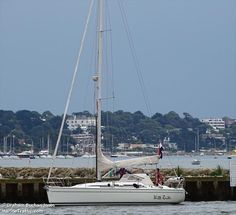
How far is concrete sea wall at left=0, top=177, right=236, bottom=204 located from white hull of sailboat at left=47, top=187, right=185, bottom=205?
328cm

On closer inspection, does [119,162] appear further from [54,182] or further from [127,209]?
[54,182]

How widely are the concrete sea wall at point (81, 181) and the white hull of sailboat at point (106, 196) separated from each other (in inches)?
129

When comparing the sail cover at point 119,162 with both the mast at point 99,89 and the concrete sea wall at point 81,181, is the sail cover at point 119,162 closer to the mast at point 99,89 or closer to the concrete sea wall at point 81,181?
the mast at point 99,89

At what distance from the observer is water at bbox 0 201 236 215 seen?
55469 mm

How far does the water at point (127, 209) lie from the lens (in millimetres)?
55469

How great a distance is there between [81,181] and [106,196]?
531cm

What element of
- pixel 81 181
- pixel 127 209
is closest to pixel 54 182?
pixel 81 181

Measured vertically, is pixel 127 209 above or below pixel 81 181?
below

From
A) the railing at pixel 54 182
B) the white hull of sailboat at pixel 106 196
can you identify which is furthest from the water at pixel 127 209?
the railing at pixel 54 182

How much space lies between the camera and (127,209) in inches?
2227

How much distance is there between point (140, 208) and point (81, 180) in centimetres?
600

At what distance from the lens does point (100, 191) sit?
5678 cm

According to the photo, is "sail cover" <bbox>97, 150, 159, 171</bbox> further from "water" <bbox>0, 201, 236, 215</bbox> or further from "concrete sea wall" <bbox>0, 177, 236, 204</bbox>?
"concrete sea wall" <bbox>0, 177, 236, 204</bbox>

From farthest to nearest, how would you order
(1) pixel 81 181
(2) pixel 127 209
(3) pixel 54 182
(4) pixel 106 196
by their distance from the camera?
1. (1) pixel 81 181
2. (3) pixel 54 182
3. (4) pixel 106 196
4. (2) pixel 127 209
